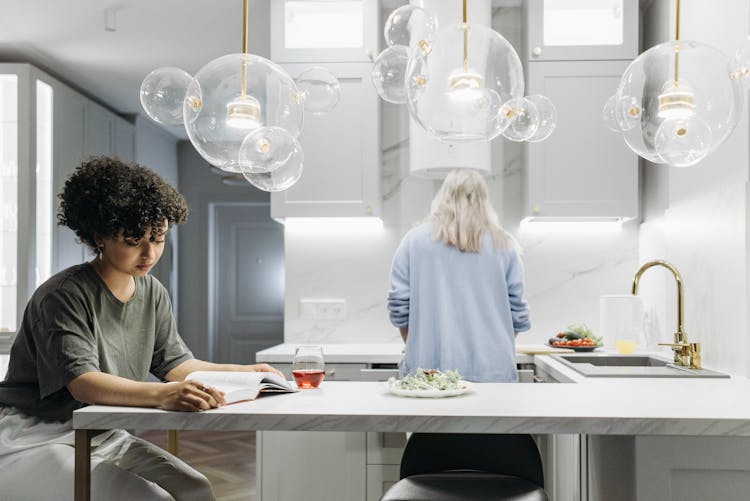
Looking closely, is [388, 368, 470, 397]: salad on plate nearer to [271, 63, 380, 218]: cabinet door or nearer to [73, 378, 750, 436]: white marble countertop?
[73, 378, 750, 436]: white marble countertop

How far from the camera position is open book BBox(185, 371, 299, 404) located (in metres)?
1.63

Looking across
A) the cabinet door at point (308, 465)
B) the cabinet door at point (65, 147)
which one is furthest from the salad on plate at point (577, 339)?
the cabinet door at point (65, 147)

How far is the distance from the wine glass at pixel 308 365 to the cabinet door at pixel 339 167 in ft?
5.58

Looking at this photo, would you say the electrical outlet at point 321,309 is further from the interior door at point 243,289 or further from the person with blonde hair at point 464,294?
the interior door at point 243,289

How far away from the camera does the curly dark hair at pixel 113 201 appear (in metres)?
1.78

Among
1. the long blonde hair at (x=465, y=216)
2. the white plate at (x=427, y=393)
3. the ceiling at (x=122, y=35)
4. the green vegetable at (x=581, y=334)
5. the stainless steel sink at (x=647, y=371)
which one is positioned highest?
the ceiling at (x=122, y=35)

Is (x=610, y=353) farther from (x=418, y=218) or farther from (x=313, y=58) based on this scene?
(x=313, y=58)

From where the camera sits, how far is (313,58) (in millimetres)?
3492

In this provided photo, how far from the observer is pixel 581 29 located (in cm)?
362

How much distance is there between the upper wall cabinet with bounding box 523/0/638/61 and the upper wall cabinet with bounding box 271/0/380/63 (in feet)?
2.53

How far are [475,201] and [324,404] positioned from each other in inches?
47.1

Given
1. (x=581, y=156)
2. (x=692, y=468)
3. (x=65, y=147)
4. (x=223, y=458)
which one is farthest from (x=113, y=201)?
(x=65, y=147)

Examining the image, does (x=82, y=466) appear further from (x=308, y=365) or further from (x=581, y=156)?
(x=581, y=156)

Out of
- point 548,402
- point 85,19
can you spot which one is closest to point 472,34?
point 548,402
